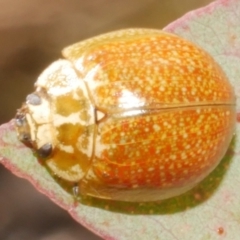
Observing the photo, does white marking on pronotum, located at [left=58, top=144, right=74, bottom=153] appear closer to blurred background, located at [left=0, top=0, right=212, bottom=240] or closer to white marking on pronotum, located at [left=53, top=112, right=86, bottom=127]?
white marking on pronotum, located at [left=53, top=112, right=86, bottom=127]

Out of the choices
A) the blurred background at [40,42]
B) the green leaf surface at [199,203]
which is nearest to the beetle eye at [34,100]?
the green leaf surface at [199,203]

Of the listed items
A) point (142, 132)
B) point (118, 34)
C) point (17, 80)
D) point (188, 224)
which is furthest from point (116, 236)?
point (17, 80)

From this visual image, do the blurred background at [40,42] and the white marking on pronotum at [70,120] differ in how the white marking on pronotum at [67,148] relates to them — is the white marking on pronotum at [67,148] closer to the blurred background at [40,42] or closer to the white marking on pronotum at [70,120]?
the white marking on pronotum at [70,120]

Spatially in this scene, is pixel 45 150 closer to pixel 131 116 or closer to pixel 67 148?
pixel 67 148

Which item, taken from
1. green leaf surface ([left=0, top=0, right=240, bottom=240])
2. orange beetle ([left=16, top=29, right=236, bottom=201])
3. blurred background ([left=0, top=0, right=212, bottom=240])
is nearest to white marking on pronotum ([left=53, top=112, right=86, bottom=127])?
orange beetle ([left=16, top=29, right=236, bottom=201])

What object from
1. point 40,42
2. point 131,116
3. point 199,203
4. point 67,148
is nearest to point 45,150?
point 67,148
